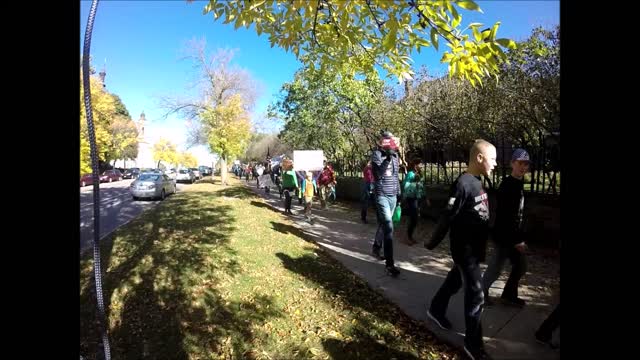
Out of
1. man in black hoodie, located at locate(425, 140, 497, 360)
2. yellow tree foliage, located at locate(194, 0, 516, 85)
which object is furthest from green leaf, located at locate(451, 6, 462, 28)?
man in black hoodie, located at locate(425, 140, 497, 360)

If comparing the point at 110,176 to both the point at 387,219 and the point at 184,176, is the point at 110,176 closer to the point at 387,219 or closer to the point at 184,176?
the point at 184,176

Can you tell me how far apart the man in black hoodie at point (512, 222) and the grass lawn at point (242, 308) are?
1.00 meters

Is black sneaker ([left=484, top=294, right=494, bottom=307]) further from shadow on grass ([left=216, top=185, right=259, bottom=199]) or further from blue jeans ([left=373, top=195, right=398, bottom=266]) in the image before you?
shadow on grass ([left=216, top=185, right=259, bottom=199])

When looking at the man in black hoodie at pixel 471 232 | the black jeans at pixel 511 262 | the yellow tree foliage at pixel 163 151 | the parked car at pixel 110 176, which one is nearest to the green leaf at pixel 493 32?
the man in black hoodie at pixel 471 232

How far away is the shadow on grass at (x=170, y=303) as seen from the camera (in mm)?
3316

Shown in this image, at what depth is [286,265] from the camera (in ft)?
18.3

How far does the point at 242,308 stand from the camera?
4.01m

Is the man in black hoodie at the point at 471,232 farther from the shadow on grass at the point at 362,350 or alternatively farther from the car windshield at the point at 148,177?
the car windshield at the point at 148,177

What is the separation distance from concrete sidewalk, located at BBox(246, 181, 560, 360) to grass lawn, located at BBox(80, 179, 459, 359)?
22cm

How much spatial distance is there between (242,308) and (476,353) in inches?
93.6

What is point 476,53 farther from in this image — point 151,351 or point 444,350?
point 151,351

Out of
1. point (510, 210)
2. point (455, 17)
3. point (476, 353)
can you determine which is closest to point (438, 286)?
point (510, 210)
